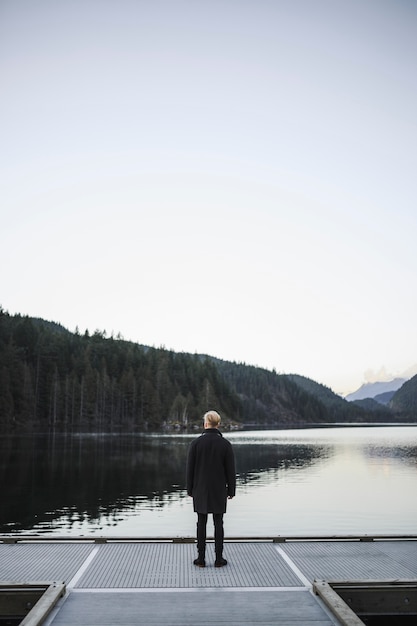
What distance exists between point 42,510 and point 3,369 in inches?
3149

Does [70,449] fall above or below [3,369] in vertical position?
below

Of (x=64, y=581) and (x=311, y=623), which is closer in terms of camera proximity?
(x=311, y=623)

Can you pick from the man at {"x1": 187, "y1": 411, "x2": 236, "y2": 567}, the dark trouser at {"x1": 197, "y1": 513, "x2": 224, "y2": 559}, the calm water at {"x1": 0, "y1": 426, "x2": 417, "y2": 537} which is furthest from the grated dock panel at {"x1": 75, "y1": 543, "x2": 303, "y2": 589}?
the calm water at {"x1": 0, "y1": 426, "x2": 417, "y2": 537}

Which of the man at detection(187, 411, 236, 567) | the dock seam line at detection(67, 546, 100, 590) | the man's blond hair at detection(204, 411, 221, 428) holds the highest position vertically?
the man's blond hair at detection(204, 411, 221, 428)

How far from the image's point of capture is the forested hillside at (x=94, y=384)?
345 feet

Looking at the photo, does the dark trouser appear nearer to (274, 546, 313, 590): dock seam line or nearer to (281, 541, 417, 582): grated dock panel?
(274, 546, 313, 590): dock seam line

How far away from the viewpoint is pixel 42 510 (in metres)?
23.3

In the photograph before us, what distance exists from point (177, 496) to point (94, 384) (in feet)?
326

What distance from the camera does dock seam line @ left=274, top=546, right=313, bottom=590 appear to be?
8414 millimetres

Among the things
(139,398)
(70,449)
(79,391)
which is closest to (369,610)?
(70,449)

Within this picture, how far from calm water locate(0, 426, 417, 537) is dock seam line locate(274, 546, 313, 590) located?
556 centimetres

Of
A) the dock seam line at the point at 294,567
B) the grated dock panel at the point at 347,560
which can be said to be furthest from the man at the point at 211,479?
the grated dock panel at the point at 347,560

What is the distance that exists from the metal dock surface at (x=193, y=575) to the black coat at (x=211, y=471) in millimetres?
1115

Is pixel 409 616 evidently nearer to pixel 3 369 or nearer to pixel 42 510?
pixel 42 510
